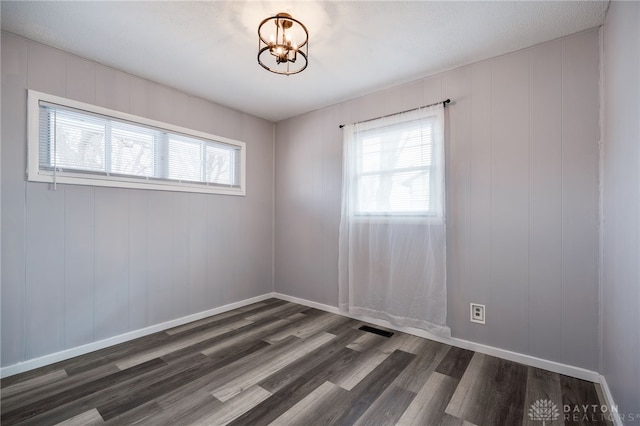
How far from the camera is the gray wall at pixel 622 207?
4.08ft

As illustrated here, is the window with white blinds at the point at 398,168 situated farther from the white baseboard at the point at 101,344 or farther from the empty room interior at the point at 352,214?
the white baseboard at the point at 101,344

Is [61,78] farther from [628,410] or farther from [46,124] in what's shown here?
[628,410]

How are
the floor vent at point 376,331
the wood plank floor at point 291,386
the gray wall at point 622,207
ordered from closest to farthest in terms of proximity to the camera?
1. the gray wall at point 622,207
2. the wood plank floor at point 291,386
3. the floor vent at point 376,331

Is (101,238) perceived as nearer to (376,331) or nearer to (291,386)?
(291,386)

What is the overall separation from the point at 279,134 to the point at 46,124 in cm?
245

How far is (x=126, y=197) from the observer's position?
262 cm

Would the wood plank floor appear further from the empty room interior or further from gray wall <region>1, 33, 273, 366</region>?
gray wall <region>1, 33, 273, 366</region>

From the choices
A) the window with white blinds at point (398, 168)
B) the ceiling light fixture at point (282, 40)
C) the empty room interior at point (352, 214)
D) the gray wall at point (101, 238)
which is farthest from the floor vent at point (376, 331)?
the ceiling light fixture at point (282, 40)

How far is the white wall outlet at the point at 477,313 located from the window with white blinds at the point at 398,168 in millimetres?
865

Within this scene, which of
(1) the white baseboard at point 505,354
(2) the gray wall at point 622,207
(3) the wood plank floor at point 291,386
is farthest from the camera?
(1) the white baseboard at point 505,354

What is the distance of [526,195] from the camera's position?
2.20 metres

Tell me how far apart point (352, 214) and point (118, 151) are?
239 centimetres

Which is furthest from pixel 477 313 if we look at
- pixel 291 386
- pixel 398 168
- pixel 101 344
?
pixel 101 344

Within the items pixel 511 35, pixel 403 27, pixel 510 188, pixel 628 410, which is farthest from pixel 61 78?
pixel 628 410
